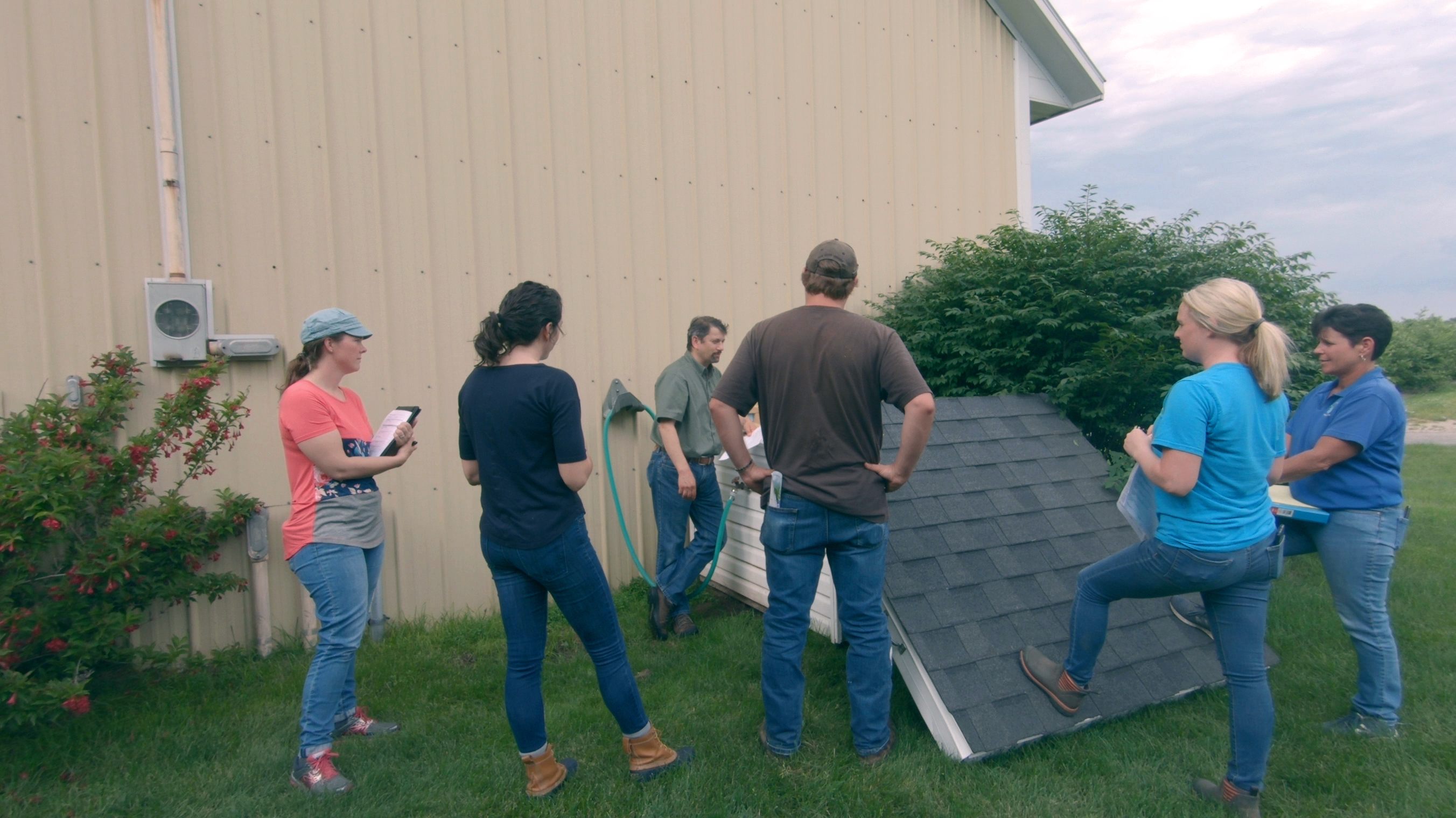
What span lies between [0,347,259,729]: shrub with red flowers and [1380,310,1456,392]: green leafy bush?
26144 mm

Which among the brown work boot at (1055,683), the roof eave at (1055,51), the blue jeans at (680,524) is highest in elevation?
the roof eave at (1055,51)

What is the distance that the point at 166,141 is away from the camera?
3.98 metres

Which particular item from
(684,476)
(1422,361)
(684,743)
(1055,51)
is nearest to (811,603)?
(684,743)

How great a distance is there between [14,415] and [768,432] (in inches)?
124

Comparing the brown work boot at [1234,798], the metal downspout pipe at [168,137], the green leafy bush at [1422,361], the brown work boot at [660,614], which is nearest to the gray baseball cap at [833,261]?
the brown work boot at [1234,798]

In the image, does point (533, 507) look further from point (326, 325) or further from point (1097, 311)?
point (1097, 311)

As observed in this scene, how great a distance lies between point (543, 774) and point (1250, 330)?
9.23ft

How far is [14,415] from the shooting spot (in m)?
3.44

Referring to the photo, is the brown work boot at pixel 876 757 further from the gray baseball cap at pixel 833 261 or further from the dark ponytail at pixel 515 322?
the dark ponytail at pixel 515 322

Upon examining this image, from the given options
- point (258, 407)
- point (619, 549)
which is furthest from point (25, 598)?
point (619, 549)

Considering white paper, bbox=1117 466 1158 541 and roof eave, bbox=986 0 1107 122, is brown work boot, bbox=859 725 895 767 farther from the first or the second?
roof eave, bbox=986 0 1107 122

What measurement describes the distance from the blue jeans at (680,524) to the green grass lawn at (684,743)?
0.49 metres

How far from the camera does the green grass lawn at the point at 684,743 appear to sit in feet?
9.25

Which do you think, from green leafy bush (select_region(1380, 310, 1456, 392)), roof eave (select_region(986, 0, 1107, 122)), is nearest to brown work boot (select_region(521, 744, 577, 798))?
roof eave (select_region(986, 0, 1107, 122))
